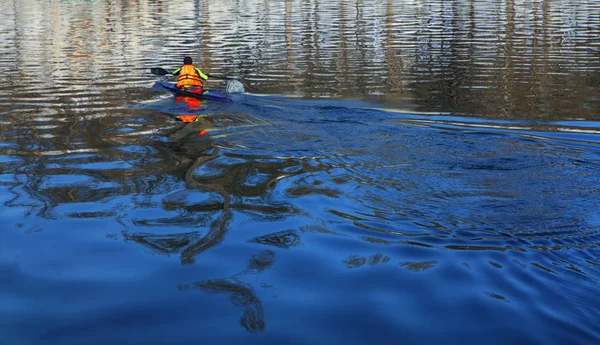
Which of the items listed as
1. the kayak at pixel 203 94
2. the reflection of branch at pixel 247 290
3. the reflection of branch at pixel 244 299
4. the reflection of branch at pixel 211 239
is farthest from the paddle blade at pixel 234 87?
the reflection of branch at pixel 244 299

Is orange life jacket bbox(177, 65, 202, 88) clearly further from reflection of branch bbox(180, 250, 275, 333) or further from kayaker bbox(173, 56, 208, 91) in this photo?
reflection of branch bbox(180, 250, 275, 333)

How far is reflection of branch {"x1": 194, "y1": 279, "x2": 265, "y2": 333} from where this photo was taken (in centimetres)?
796

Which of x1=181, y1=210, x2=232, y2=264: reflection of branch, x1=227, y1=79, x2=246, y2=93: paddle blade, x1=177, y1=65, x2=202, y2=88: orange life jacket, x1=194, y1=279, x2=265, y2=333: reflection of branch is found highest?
x1=177, y1=65, x2=202, y2=88: orange life jacket

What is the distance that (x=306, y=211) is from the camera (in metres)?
11.6

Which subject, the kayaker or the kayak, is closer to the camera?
the kayak

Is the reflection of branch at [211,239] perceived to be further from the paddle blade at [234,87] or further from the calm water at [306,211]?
the paddle blade at [234,87]

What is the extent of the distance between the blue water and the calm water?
3 centimetres

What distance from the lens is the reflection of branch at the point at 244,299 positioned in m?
7.96

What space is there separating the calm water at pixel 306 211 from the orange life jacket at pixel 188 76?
0.93 m

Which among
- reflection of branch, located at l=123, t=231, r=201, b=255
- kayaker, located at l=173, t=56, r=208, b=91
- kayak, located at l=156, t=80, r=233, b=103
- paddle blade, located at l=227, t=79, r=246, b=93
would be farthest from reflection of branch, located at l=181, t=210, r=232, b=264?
paddle blade, located at l=227, t=79, r=246, b=93

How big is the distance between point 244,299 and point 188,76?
13.9 meters

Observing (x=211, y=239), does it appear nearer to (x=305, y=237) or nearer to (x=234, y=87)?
(x=305, y=237)

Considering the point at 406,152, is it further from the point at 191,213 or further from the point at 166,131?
the point at 166,131

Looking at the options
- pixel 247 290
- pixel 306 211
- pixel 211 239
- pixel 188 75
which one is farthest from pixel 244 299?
pixel 188 75
